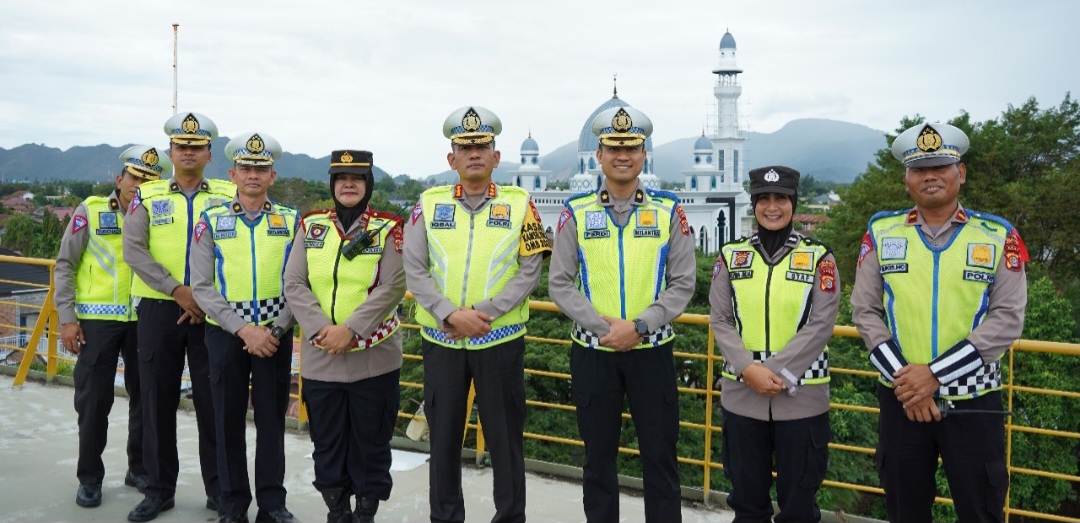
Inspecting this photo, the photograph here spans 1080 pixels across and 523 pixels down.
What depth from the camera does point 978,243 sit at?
3.20 m

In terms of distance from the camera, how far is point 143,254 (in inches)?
163

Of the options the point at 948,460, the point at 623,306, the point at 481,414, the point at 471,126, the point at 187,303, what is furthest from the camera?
the point at 187,303

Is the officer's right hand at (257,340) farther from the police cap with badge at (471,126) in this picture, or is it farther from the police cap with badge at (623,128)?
the police cap with badge at (623,128)

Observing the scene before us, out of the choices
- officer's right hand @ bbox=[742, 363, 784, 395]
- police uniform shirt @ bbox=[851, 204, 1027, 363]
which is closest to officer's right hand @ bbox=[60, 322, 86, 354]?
officer's right hand @ bbox=[742, 363, 784, 395]

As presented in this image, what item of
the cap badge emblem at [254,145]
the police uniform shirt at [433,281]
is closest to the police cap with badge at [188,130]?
the cap badge emblem at [254,145]

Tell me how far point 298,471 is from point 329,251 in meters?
1.77

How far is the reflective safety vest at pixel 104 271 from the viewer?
14.5 ft

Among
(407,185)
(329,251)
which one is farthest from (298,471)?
(407,185)

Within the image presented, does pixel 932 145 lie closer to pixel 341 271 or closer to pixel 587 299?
pixel 587 299

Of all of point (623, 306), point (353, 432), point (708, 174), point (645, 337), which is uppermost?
point (708, 174)

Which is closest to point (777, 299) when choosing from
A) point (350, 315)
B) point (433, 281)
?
point (433, 281)

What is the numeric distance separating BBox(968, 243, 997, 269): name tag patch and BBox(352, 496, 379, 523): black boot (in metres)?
2.72

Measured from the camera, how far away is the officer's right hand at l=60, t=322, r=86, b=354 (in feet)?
14.5

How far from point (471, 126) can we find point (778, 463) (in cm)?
191
